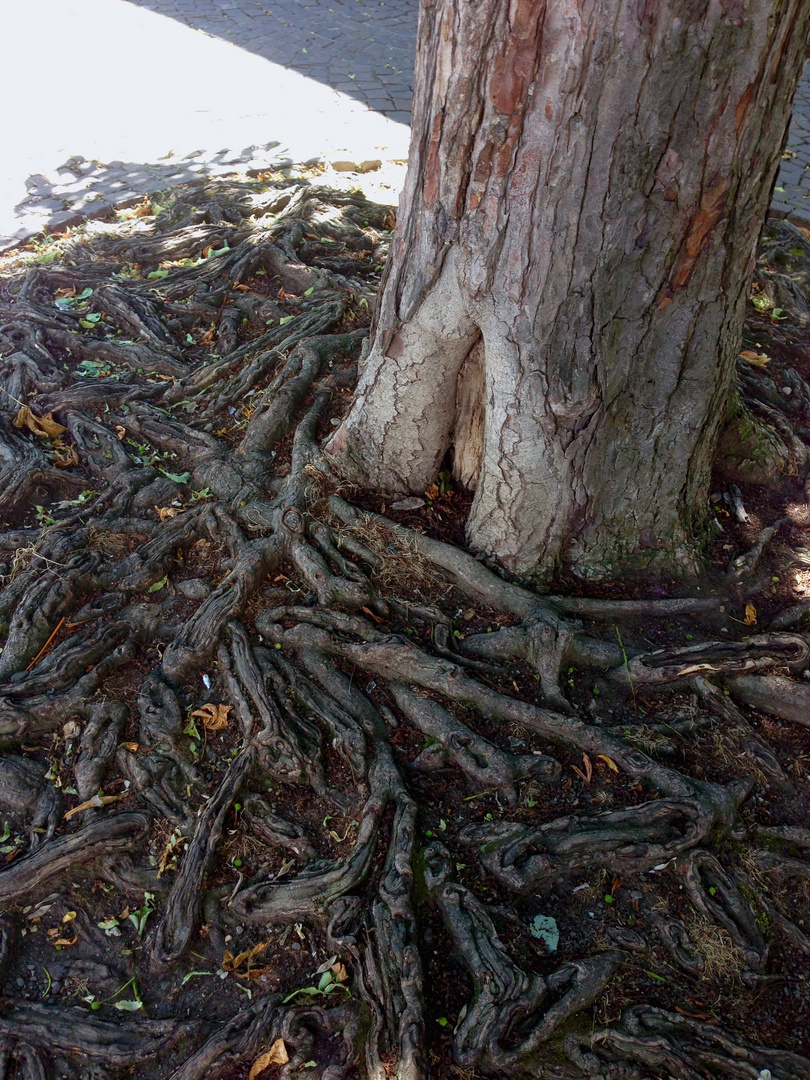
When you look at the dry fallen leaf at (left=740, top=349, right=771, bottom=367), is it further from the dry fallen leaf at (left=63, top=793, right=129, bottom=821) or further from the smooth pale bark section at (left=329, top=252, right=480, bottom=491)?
the dry fallen leaf at (left=63, top=793, right=129, bottom=821)

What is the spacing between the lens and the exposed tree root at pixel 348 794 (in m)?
2.80

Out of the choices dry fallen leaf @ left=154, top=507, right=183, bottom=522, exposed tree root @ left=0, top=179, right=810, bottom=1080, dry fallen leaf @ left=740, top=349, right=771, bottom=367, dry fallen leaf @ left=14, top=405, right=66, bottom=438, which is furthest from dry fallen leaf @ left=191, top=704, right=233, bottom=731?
dry fallen leaf @ left=740, top=349, right=771, bottom=367

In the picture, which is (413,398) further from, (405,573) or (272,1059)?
(272,1059)

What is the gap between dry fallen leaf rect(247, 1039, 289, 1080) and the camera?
2.72 meters

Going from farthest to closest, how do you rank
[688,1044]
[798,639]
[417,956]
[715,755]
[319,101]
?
[319,101]
[798,639]
[715,755]
[417,956]
[688,1044]

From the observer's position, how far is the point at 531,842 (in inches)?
121

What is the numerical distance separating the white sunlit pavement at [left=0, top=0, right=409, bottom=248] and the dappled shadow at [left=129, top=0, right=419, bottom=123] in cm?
27

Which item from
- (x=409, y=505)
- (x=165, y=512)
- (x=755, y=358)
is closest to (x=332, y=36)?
(x=755, y=358)

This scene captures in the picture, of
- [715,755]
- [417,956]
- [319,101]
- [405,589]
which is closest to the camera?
[417,956]

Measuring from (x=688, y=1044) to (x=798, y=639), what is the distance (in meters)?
1.73

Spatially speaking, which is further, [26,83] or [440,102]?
[26,83]

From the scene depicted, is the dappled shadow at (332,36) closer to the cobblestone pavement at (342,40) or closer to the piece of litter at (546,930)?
the cobblestone pavement at (342,40)

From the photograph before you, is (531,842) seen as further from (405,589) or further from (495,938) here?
(405,589)

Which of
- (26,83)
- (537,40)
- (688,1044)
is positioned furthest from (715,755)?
(26,83)
